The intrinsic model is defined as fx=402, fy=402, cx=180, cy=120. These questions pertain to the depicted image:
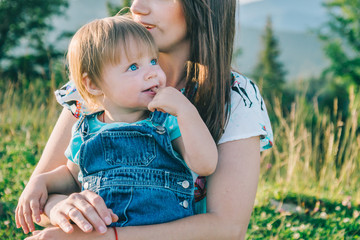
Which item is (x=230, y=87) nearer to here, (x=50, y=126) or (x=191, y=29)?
(x=191, y=29)

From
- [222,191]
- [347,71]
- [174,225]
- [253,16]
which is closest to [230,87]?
[222,191]

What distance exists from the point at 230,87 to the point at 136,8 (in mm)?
549

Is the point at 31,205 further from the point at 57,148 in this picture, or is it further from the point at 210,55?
the point at 210,55

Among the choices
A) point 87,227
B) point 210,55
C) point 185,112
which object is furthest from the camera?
point 210,55

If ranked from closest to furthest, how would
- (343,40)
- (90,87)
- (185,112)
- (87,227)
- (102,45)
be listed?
(87,227) < (185,112) < (102,45) < (90,87) < (343,40)

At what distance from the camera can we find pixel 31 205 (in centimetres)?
156

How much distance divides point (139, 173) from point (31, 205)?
45cm

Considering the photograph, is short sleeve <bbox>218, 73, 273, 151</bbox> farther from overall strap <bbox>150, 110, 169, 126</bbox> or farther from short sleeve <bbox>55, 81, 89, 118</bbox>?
short sleeve <bbox>55, 81, 89, 118</bbox>

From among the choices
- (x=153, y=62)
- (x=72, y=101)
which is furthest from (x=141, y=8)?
(x=72, y=101)

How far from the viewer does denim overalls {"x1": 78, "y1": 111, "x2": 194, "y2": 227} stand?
146cm

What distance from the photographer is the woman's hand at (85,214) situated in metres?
1.29

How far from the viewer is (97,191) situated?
150 centimetres

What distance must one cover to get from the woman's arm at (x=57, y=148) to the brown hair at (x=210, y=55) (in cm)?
59

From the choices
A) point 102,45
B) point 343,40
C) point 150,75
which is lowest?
point 343,40
